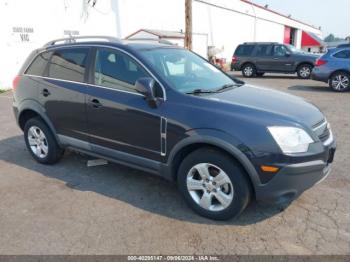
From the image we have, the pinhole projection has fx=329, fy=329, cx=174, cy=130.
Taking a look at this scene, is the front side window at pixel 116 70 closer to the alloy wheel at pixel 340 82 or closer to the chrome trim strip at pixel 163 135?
the chrome trim strip at pixel 163 135

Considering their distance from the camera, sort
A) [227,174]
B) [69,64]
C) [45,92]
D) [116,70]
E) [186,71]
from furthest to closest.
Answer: [45,92] → [69,64] → [186,71] → [116,70] → [227,174]

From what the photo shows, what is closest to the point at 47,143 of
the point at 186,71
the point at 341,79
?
the point at 186,71

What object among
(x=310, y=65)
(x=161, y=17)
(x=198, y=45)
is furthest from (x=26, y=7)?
(x=310, y=65)

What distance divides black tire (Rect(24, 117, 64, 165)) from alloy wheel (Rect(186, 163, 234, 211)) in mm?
2334

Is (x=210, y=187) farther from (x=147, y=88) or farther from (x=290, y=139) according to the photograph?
(x=147, y=88)

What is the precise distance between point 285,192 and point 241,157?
525mm

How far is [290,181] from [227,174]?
57cm

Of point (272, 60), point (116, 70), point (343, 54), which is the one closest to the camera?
point (116, 70)

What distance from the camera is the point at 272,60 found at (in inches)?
641

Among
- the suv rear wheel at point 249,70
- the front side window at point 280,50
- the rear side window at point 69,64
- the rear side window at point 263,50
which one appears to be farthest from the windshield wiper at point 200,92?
the suv rear wheel at point 249,70

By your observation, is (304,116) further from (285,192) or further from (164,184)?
(164,184)

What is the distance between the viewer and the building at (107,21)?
12469 millimetres

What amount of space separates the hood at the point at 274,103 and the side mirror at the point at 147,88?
0.61 meters

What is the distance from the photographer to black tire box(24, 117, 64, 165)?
4754 millimetres
